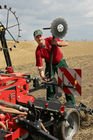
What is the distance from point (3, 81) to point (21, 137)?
103cm

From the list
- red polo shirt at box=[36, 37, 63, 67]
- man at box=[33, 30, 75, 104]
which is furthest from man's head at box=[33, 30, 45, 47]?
red polo shirt at box=[36, 37, 63, 67]

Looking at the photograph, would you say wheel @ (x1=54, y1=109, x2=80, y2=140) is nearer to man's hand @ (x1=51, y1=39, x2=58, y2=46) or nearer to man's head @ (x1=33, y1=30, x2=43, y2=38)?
man's hand @ (x1=51, y1=39, x2=58, y2=46)

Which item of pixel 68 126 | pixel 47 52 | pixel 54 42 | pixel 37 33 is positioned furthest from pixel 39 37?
pixel 68 126

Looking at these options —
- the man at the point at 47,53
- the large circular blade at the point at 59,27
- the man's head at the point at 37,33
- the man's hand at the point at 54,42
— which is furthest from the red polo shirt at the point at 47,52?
the large circular blade at the point at 59,27

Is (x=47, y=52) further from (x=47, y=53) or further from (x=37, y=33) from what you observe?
(x=37, y=33)

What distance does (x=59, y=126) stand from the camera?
3.47 m

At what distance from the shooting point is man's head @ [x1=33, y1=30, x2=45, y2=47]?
14.6ft

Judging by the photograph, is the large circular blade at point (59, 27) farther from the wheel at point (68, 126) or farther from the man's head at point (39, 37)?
the wheel at point (68, 126)

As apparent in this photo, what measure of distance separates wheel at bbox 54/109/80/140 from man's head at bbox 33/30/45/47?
1738mm

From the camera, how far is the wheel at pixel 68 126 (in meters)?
3.48

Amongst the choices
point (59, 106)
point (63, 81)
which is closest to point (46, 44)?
point (63, 81)

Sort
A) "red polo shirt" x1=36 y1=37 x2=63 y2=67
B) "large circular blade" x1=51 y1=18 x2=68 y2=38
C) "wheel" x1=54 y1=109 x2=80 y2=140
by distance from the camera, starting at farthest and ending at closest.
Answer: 1. "red polo shirt" x1=36 y1=37 x2=63 y2=67
2. "large circular blade" x1=51 y1=18 x2=68 y2=38
3. "wheel" x1=54 y1=109 x2=80 y2=140

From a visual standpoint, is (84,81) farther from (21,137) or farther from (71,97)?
(21,137)

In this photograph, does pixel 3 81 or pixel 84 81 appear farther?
pixel 84 81
